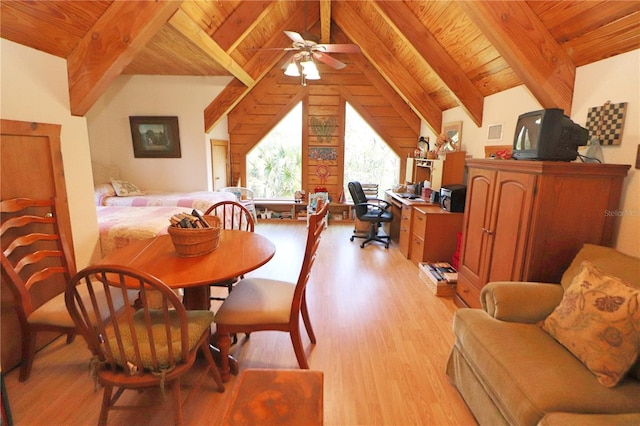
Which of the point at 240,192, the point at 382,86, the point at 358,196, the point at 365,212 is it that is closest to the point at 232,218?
the point at 358,196

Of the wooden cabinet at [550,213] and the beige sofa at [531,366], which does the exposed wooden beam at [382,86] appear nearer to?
the wooden cabinet at [550,213]

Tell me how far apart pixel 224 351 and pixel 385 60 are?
417cm

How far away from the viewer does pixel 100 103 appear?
4551 mm

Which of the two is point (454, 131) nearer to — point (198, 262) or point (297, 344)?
point (297, 344)

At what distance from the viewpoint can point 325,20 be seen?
4.48 m

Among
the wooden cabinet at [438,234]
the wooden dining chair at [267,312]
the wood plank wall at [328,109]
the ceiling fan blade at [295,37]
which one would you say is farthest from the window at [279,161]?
the wooden dining chair at [267,312]

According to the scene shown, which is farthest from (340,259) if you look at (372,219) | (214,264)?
(214,264)

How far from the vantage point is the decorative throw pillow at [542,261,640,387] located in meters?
1.27

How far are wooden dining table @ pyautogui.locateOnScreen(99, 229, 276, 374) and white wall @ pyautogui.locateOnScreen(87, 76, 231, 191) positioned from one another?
9.90 ft

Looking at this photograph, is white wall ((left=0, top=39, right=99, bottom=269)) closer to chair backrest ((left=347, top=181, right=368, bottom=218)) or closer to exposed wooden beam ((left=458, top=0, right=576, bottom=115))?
exposed wooden beam ((left=458, top=0, right=576, bottom=115))

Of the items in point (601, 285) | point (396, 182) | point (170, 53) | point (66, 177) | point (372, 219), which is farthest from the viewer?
point (396, 182)

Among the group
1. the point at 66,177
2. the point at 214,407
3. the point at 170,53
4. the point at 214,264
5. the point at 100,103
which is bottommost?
the point at 214,407

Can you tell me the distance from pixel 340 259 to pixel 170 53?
3177 mm

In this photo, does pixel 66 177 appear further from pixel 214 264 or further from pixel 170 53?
pixel 170 53
